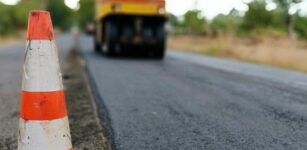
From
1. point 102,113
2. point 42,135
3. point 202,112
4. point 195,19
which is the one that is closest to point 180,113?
point 202,112

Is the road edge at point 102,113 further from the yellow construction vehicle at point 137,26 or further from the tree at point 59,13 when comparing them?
the tree at point 59,13

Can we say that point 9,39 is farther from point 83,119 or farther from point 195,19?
point 83,119

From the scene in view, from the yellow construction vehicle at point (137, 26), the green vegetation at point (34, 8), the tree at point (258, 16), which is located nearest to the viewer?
the yellow construction vehicle at point (137, 26)

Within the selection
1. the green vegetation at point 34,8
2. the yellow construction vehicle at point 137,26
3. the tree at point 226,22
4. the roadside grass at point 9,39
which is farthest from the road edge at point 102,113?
the green vegetation at point 34,8

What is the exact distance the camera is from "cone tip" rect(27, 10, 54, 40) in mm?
3246

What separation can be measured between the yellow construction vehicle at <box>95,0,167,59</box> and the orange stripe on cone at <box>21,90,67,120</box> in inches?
472

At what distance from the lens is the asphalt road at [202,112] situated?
4.03 meters

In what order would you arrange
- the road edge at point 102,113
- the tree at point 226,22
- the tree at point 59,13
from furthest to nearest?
the tree at point 59,13
the tree at point 226,22
the road edge at point 102,113

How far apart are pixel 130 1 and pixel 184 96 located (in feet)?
29.1

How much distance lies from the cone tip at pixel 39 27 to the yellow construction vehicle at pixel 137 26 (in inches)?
467

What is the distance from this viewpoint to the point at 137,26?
50.6 feet

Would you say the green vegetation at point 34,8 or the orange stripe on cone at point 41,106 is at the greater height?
the orange stripe on cone at point 41,106

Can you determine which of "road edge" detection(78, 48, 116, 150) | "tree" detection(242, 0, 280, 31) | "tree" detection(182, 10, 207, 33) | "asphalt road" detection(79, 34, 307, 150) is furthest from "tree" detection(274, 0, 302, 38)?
"road edge" detection(78, 48, 116, 150)

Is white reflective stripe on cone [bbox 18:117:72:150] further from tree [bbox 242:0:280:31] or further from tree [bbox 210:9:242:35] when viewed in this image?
tree [bbox 210:9:242:35]
